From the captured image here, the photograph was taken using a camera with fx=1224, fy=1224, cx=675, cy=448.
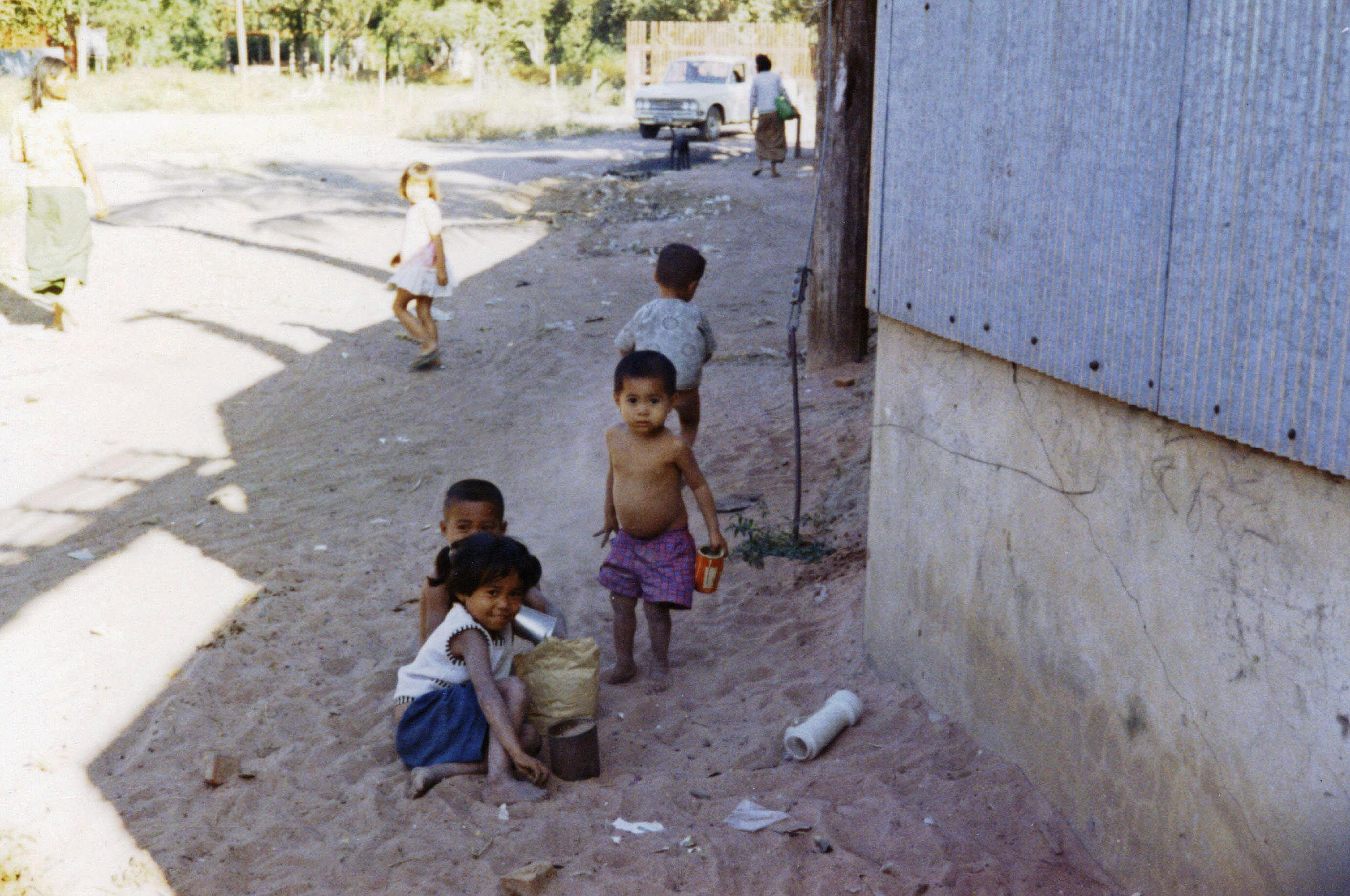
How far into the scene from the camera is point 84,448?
738 centimetres

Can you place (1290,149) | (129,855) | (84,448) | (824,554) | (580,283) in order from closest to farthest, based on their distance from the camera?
(1290,149), (129,855), (824,554), (84,448), (580,283)

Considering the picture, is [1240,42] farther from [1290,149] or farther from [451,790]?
[451,790]

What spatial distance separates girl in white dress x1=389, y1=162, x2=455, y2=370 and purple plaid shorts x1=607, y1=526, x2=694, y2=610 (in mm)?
4755

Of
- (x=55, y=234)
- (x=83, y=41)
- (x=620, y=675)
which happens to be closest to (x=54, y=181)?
(x=55, y=234)

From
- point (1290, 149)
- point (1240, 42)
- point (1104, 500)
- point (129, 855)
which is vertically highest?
point (1240, 42)

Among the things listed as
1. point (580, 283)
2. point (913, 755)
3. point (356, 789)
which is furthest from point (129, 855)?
point (580, 283)

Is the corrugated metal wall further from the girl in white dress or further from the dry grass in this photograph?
the girl in white dress

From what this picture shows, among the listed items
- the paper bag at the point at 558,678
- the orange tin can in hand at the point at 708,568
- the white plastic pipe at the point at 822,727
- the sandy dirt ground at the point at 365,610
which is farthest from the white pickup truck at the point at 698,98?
the white plastic pipe at the point at 822,727

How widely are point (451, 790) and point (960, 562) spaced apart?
5.61 feet

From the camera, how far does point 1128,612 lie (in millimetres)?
2975

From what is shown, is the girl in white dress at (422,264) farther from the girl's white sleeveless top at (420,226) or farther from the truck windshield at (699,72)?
the truck windshield at (699,72)

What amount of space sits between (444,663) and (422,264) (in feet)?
17.9

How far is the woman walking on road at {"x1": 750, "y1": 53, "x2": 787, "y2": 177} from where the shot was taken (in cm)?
1895

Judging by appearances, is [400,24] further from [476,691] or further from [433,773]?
[433,773]
